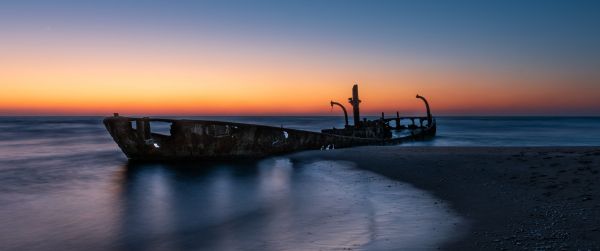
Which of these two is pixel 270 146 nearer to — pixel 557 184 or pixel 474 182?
pixel 474 182

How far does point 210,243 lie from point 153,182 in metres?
7.31

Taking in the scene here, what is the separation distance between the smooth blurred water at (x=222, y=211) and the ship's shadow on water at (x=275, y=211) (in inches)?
0.8

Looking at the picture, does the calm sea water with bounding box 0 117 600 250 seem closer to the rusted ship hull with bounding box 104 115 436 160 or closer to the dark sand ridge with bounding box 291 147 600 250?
the dark sand ridge with bounding box 291 147 600 250

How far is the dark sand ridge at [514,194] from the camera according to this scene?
224 inches

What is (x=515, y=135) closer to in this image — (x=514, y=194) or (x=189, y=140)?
(x=189, y=140)

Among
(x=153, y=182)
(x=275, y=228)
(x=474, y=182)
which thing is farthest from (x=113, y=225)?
(x=474, y=182)

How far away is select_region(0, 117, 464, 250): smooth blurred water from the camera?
6.62 meters

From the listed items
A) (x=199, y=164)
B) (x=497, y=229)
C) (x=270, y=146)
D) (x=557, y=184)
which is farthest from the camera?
(x=270, y=146)

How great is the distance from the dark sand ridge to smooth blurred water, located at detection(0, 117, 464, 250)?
54cm

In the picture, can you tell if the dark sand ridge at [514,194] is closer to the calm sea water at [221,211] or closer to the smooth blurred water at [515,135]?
the calm sea water at [221,211]

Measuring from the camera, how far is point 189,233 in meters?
7.28

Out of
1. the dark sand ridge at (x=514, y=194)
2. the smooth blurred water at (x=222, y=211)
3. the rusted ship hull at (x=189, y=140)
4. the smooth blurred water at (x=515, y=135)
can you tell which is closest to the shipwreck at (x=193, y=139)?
the rusted ship hull at (x=189, y=140)

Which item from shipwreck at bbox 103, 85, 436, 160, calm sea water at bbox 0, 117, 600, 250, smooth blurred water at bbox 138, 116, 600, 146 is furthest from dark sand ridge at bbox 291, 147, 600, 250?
smooth blurred water at bbox 138, 116, 600, 146

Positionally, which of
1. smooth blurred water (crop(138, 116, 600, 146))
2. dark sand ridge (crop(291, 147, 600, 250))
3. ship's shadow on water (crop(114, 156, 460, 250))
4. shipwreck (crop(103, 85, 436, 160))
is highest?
shipwreck (crop(103, 85, 436, 160))
